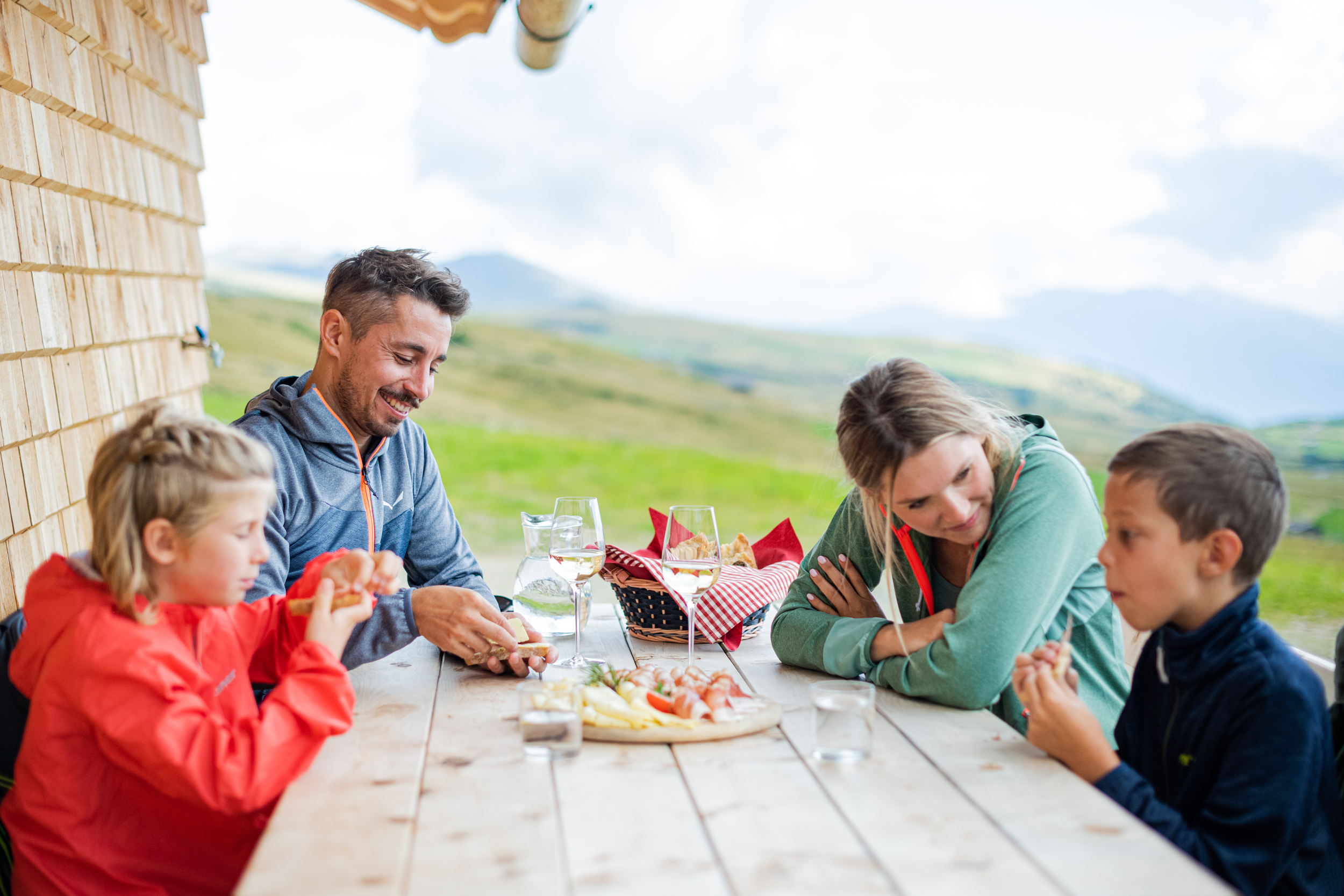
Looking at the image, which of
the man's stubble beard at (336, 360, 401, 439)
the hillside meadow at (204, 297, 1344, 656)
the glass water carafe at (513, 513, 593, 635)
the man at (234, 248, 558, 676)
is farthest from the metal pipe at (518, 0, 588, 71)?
the hillside meadow at (204, 297, 1344, 656)

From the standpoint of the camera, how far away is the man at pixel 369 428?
2.26 meters

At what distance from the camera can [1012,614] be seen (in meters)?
1.65

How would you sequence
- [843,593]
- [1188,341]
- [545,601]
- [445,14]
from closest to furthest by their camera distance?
[843,593] < [545,601] < [445,14] < [1188,341]

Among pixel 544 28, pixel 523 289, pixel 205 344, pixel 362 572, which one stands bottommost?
pixel 523 289

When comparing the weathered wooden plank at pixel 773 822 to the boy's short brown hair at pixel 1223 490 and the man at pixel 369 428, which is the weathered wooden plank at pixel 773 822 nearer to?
the boy's short brown hair at pixel 1223 490

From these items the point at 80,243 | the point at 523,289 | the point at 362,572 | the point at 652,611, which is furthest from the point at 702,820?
the point at 523,289

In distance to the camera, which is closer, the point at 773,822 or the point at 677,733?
the point at 773,822

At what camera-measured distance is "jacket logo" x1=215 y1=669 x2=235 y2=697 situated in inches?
58.5

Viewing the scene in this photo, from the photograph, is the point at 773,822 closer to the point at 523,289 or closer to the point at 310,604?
the point at 310,604

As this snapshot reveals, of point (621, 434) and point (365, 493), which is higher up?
point (365, 493)

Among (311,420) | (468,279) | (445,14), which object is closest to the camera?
(311,420)

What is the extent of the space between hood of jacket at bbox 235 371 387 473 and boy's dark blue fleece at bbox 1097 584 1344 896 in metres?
1.77

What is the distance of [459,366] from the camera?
1664cm

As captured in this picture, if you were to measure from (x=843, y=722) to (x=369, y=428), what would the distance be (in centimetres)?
151
